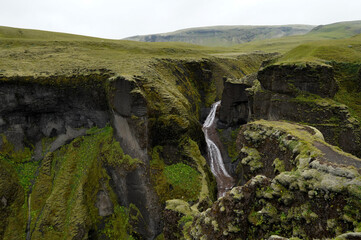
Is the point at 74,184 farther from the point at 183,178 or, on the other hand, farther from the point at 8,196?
the point at 183,178

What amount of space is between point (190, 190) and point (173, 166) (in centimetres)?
390

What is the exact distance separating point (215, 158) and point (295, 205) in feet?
92.1

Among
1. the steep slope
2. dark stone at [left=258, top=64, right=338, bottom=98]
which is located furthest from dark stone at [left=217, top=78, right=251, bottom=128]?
the steep slope

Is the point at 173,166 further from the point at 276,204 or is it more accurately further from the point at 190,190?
the point at 276,204

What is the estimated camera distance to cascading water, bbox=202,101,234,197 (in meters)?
30.5

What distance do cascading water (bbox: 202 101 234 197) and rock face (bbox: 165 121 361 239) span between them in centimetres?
1765

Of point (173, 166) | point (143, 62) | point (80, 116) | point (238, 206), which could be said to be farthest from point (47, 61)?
point (238, 206)

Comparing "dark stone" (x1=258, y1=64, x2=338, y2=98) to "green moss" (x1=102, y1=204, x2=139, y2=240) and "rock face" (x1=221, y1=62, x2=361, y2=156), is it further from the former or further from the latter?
"green moss" (x1=102, y1=204, x2=139, y2=240)

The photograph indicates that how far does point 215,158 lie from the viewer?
36.9 m

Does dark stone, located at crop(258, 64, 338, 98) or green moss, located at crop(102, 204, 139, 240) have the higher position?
dark stone, located at crop(258, 64, 338, 98)

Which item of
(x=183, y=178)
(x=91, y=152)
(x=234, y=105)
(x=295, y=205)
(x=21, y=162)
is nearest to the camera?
(x=295, y=205)

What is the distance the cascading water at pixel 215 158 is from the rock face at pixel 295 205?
17.7 m

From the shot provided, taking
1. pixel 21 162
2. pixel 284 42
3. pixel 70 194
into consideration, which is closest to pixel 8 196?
pixel 21 162

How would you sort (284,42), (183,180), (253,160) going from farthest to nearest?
1. (284,42)
2. (183,180)
3. (253,160)
